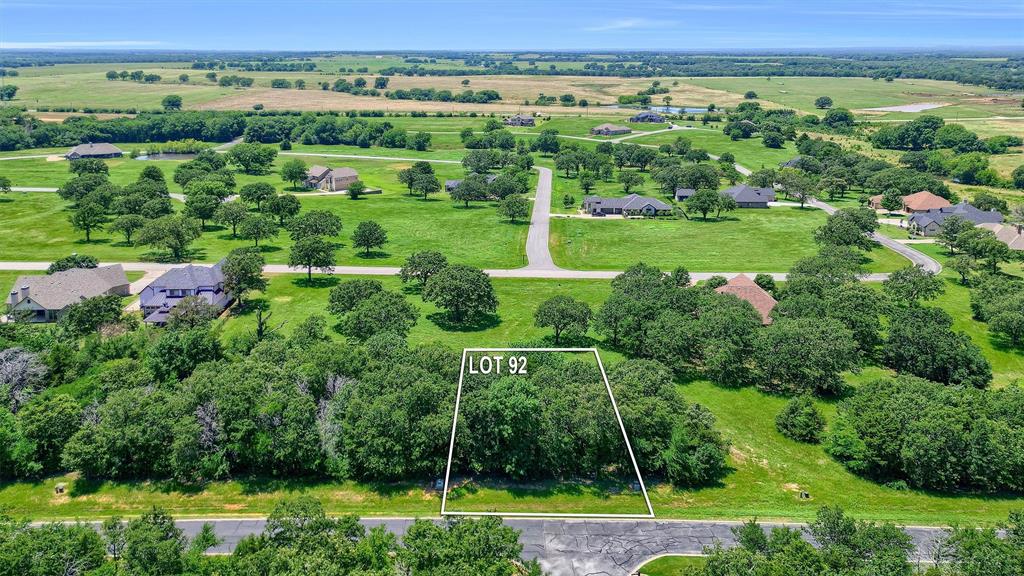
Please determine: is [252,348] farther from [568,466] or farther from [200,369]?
[568,466]

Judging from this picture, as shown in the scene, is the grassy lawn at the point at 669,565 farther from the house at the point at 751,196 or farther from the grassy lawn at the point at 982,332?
the house at the point at 751,196

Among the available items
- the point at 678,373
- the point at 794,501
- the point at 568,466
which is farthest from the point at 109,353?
the point at 794,501

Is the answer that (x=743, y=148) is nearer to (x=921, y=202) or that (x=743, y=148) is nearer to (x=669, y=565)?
(x=921, y=202)

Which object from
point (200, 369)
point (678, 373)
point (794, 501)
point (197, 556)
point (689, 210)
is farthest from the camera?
point (689, 210)

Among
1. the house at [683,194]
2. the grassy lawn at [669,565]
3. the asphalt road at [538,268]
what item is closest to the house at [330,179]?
the asphalt road at [538,268]

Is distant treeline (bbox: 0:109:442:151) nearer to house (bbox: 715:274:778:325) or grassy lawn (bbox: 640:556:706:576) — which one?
house (bbox: 715:274:778:325)

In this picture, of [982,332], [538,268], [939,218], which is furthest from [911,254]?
[538,268]

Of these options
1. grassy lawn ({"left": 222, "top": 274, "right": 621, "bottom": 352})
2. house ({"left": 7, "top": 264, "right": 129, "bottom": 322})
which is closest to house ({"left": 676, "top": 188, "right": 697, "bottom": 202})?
grassy lawn ({"left": 222, "top": 274, "right": 621, "bottom": 352})
